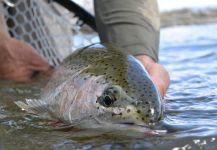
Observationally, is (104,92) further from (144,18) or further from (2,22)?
(2,22)

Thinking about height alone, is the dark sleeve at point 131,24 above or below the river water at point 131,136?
above

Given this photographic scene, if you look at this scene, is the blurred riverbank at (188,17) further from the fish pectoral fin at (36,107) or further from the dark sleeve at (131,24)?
the fish pectoral fin at (36,107)

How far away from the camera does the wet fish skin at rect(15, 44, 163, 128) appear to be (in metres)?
2.16

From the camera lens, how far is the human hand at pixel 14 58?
3.66m

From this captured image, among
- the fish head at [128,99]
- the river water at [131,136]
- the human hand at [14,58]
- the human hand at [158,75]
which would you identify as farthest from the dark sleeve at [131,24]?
the fish head at [128,99]

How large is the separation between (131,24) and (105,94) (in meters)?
1.01

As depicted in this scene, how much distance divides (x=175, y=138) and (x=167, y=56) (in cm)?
447

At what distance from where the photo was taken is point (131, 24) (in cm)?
321

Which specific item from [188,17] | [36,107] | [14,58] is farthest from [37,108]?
[188,17]

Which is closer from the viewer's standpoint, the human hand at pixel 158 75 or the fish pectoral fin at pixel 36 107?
the fish pectoral fin at pixel 36 107

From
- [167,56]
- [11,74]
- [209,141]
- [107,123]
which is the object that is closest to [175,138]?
[209,141]

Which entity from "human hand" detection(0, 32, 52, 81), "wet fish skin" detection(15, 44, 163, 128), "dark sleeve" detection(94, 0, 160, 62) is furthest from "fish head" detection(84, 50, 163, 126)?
"human hand" detection(0, 32, 52, 81)

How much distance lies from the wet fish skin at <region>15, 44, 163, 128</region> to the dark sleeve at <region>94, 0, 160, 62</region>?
1.24 feet

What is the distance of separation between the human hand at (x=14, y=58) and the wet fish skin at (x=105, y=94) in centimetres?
92
